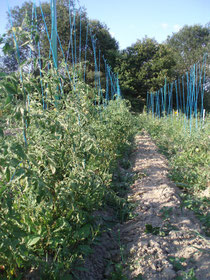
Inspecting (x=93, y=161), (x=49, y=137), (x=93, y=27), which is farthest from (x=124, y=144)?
(x=93, y=27)

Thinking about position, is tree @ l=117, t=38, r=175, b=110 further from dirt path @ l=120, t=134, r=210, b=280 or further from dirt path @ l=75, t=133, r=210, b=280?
dirt path @ l=75, t=133, r=210, b=280

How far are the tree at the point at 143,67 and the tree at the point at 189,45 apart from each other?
438 cm

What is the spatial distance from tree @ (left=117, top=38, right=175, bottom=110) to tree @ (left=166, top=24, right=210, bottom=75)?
4.38 metres

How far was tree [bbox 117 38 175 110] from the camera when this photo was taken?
52.5ft

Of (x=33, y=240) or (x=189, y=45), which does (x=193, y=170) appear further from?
(x=189, y=45)

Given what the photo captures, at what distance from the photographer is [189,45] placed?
21938 millimetres

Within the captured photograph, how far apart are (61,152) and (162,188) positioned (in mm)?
1712

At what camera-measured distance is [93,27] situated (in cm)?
1560

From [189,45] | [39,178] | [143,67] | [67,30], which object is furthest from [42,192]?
[189,45]

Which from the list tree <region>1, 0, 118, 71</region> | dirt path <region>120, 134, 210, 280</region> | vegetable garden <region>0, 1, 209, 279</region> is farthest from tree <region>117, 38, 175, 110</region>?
vegetable garden <region>0, 1, 209, 279</region>

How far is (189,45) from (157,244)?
76.1 ft

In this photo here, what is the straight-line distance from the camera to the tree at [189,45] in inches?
825

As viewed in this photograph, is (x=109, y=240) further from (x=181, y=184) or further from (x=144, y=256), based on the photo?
(x=181, y=184)

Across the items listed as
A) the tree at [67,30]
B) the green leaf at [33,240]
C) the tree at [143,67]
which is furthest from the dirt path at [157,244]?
the tree at [143,67]
